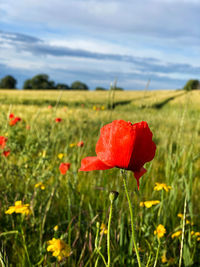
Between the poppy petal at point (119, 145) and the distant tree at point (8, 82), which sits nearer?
the poppy petal at point (119, 145)

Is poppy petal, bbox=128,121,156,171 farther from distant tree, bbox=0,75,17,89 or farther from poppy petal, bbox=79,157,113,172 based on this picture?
distant tree, bbox=0,75,17,89

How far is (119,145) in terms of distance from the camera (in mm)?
702

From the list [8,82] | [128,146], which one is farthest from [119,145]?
[8,82]

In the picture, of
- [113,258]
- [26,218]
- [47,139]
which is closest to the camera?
[113,258]

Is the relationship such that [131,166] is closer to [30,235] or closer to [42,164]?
[30,235]

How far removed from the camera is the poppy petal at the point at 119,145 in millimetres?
695

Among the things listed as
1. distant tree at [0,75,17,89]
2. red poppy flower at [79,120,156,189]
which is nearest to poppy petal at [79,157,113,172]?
red poppy flower at [79,120,156,189]

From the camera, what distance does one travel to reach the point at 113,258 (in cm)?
134

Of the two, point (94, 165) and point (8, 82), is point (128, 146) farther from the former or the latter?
point (8, 82)

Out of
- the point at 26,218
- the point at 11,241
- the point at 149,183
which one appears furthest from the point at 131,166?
the point at 149,183

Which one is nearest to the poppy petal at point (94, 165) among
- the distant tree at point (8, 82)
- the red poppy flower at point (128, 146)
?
the red poppy flower at point (128, 146)

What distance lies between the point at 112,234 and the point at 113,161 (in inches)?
32.7

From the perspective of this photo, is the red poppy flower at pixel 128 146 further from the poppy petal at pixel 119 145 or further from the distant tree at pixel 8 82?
the distant tree at pixel 8 82

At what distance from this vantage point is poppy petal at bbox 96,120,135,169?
695 mm
